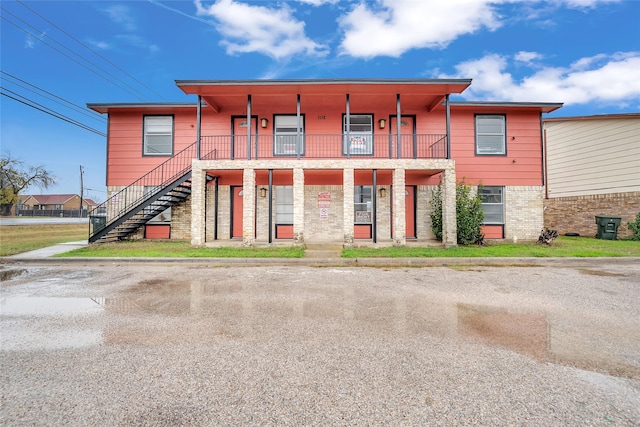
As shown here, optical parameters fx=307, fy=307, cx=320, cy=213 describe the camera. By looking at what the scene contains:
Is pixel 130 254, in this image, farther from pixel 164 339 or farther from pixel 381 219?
pixel 381 219

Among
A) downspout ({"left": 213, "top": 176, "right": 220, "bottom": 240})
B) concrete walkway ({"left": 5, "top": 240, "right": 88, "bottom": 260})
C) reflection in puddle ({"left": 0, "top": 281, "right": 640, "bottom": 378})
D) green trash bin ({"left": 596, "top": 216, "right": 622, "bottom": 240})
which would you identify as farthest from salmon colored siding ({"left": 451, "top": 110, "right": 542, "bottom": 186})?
concrete walkway ({"left": 5, "top": 240, "right": 88, "bottom": 260})

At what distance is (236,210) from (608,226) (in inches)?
675

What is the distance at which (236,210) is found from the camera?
1445cm

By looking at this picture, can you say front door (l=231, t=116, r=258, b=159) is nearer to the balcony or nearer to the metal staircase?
Answer: the balcony

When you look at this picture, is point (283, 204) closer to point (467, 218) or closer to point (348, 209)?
point (348, 209)

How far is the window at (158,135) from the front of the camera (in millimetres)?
14266

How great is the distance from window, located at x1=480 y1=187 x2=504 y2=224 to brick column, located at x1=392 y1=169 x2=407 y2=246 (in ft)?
16.5

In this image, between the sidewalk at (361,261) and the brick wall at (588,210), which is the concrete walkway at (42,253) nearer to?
the sidewalk at (361,261)

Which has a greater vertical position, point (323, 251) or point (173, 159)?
point (173, 159)

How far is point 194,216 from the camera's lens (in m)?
11.8

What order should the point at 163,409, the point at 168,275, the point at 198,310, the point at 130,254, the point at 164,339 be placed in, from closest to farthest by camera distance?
1. the point at 163,409
2. the point at 164,339
3. the point at 198,310
4. the point at 168,275
5. the point at 130,254

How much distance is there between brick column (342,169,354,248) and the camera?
11561 mm

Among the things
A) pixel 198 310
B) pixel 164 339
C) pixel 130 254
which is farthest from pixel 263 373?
pixel 130 254

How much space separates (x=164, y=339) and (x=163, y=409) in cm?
147
